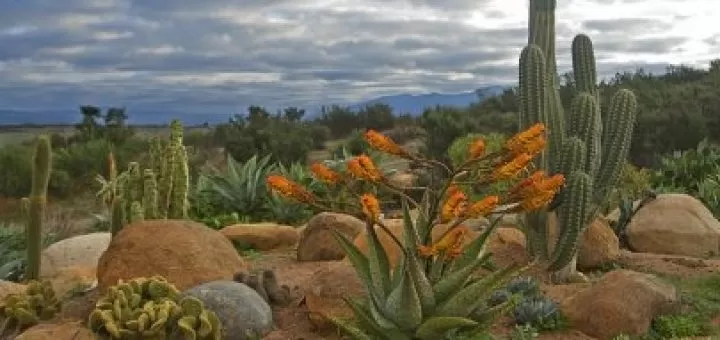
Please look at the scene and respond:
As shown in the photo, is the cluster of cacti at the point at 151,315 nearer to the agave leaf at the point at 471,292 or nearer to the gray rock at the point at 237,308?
the gray rock at the point at 237,308

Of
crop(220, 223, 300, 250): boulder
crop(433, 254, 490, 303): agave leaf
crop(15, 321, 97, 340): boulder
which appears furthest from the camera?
crop(220, 223, 300, 250): boulder

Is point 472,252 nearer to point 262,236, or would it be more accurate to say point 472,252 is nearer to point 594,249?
point 594,249

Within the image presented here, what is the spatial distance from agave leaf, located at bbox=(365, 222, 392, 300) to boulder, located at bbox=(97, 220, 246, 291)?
2.39 metres

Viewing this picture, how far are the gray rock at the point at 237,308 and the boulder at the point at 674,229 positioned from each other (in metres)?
5.49

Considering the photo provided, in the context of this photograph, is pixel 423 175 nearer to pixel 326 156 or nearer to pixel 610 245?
pixel 610 245

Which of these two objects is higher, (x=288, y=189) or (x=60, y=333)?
(x=288, y=189)

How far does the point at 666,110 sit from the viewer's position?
2519cm

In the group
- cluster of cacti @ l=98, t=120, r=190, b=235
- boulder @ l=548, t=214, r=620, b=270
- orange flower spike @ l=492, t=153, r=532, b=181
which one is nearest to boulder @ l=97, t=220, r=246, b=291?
cluster of cacti @ l=98, t=120, r=190, b=235

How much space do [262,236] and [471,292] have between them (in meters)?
5.47

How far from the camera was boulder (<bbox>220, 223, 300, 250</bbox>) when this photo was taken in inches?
426

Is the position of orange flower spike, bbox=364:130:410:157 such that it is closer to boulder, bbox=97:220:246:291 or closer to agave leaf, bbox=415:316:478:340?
agave leaf, bbox=415:316:478:340

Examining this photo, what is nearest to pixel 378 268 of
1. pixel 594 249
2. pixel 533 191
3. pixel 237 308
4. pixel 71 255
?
pixel 533 191

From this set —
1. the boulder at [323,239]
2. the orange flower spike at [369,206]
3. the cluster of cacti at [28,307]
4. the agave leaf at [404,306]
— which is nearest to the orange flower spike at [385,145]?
the orange flower spike at [369,206]

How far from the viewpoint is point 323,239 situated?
9492 millimetres
